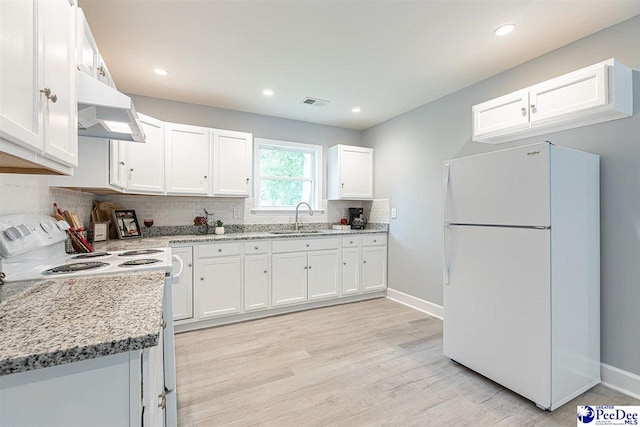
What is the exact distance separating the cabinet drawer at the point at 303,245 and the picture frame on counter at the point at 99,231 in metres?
1.61

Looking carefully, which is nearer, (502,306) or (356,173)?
(502,306)

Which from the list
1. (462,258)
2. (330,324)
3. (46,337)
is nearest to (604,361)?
(462,258)

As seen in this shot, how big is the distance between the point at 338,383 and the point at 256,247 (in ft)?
5.60

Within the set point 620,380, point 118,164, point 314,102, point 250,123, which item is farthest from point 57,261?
point 620,380

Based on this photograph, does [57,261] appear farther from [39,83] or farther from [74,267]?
[39,83]

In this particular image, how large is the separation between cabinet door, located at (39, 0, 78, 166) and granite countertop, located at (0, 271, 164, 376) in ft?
1.68

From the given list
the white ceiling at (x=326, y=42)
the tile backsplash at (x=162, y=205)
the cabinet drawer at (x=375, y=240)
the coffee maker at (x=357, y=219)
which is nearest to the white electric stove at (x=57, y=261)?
the tile backsplash at (x=162, y=205)

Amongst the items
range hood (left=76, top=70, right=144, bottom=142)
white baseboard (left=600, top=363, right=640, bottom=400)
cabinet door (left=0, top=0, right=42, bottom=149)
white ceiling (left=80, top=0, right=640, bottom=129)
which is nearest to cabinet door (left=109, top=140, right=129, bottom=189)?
range hood (left=76, top=70, right=144, bottom=142)

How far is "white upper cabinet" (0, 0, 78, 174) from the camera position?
808 mm

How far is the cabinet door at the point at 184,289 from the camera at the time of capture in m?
2.96

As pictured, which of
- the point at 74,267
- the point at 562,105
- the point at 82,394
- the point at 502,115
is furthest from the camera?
the point at 502,115

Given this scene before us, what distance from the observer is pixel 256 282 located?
11.0 feet

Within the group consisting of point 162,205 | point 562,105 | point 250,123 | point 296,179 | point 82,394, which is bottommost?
point 82,394

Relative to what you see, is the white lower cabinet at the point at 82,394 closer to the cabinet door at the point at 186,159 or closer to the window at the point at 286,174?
the cabinet door at the point at 186,159
